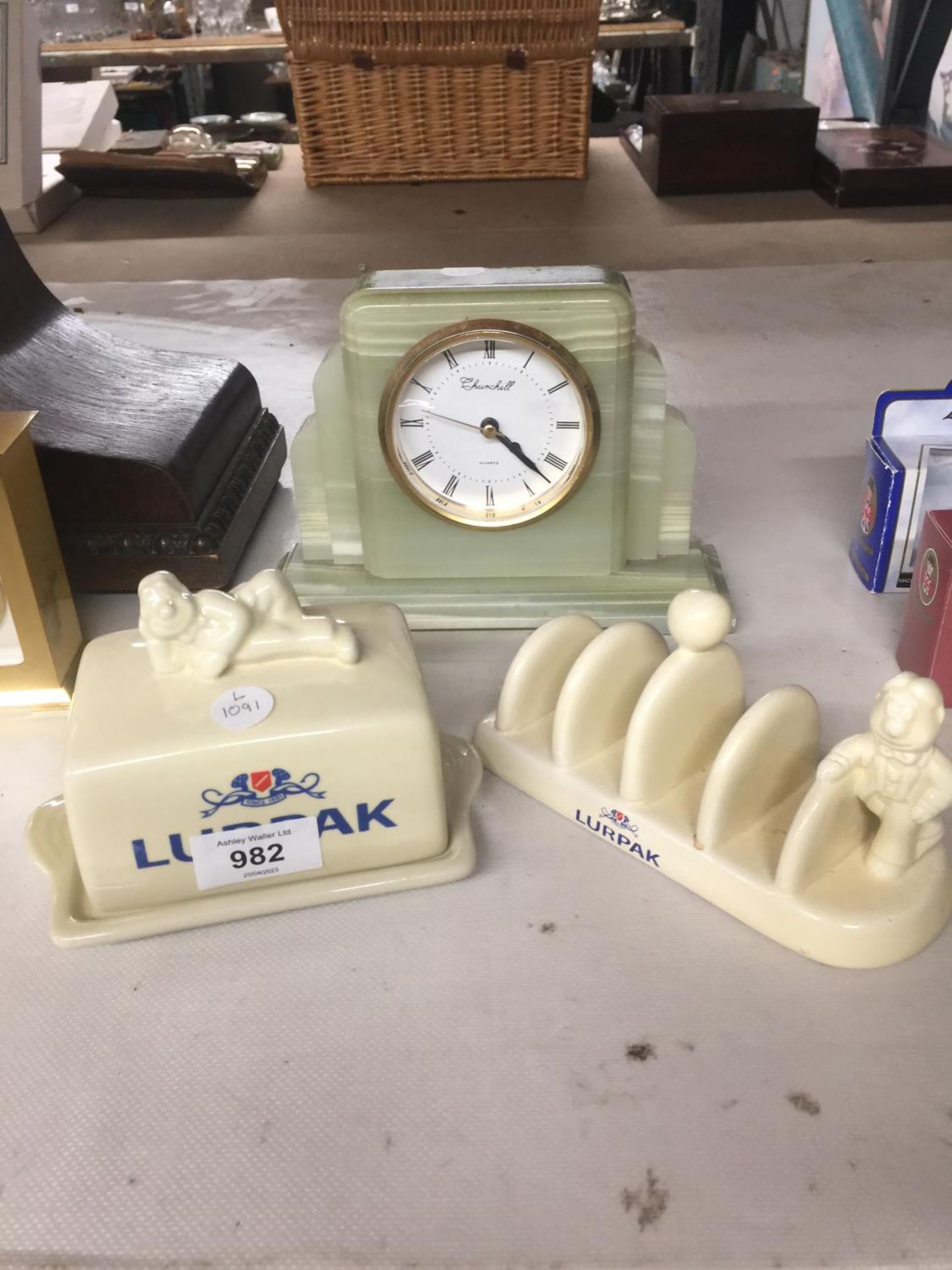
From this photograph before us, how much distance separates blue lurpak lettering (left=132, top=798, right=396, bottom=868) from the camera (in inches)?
30.2

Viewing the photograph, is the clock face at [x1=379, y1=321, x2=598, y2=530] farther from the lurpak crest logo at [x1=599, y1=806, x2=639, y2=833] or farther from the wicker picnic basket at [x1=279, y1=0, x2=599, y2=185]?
the wicker picnic basket at [x1=279, y1=0, x2=599, y2=185]

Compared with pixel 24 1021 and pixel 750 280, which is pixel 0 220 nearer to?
pixel 24 1021

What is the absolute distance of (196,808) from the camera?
0.76 metres

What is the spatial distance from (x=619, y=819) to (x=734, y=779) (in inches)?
4.1

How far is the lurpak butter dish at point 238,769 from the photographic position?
749 mm

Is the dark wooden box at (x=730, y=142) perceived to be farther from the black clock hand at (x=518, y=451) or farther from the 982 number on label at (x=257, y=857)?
the 982 number on label at (x=257, y=857)

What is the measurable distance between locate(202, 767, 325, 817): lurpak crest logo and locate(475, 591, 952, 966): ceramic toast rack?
0.20 m

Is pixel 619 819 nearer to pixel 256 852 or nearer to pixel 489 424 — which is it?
pixel 256 852

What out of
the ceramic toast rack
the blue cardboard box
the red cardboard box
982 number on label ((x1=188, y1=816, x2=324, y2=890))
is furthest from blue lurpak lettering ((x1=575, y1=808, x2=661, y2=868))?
the blue cardboard box

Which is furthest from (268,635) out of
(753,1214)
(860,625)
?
(860,625)

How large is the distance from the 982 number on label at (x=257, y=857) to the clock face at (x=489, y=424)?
40 centimetres

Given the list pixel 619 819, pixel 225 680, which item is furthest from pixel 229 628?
pixel 619 819

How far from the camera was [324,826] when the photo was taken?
787 millimetres

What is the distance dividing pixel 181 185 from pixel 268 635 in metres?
2.11
